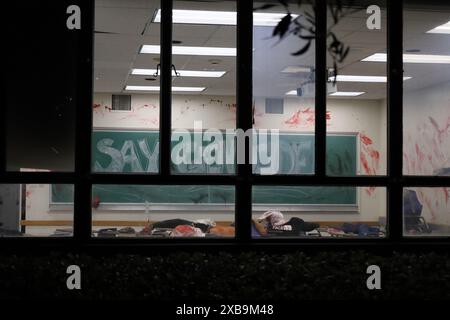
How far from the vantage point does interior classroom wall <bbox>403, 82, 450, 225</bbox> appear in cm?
710

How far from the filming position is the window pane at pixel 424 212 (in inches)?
277

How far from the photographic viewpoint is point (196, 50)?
25.1 ft

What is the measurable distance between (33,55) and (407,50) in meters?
3.78

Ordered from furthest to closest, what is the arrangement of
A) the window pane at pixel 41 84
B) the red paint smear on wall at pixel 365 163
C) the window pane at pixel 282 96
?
the red paint smear on wall at pixel 365 163 → the window pane at pixel 282 96 → the window pane at pixel 41 84

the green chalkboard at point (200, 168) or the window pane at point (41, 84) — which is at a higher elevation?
the window pane at point (41, 84)

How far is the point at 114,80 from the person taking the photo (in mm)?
6965

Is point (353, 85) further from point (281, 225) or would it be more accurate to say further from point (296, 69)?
point (281, 225)

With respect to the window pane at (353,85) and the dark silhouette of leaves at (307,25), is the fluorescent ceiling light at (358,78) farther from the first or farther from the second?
the dark silhouette of leaves at (307,25)

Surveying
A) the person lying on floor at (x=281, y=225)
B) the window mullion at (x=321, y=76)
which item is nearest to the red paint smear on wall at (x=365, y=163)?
the window mullion at (x=321, y=76)

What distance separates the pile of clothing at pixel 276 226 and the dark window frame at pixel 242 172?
10 centimetres

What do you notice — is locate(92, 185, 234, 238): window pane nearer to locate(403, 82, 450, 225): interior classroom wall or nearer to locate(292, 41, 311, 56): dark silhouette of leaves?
locate(292, 41, 311, 56): dark silhouette of leaves

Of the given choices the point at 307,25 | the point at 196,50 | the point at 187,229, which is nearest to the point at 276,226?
the point at 187,229

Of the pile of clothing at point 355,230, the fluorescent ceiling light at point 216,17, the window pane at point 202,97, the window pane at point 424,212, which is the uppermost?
the fluorescent ceiling light at point 216,17

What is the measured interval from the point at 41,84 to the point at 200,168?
5.69 feet
